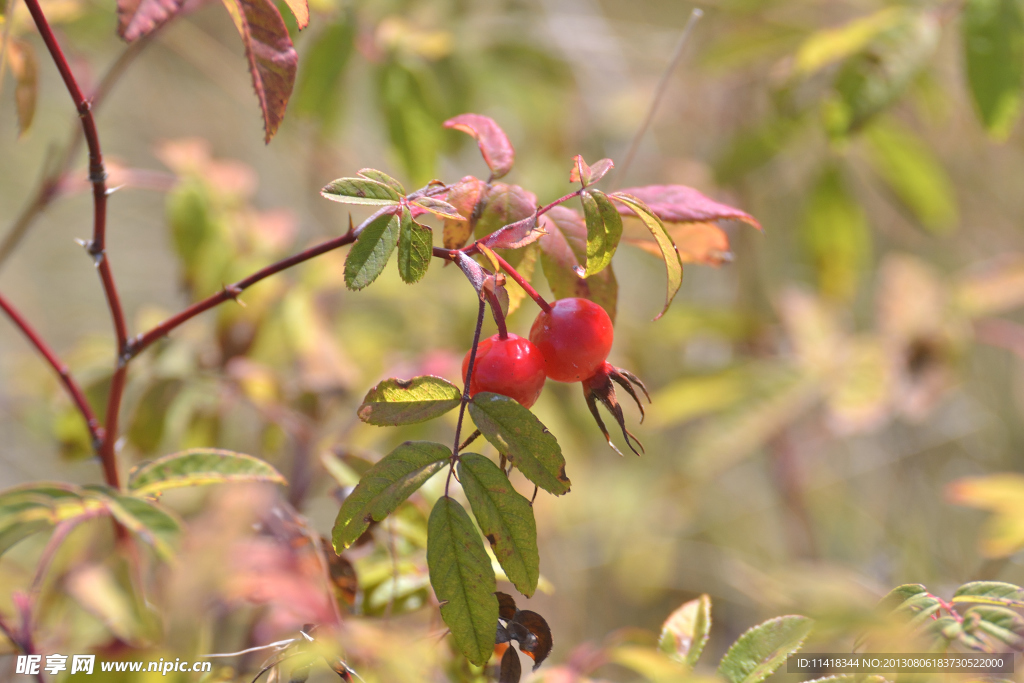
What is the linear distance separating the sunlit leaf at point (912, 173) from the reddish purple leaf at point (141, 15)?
1.61 m

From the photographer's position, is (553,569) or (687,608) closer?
(687,608)

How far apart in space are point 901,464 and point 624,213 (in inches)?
97.3

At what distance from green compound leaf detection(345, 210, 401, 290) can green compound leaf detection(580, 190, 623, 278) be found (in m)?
0.18

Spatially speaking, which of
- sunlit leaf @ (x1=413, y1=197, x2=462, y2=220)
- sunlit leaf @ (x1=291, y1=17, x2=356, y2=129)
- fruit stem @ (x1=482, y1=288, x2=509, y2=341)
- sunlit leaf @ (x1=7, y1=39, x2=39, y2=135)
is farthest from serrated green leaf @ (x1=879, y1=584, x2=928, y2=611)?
sunlit leaf @ (x1=291, y1=17, x2=356, y2=129)

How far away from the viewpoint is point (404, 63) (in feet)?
4.62

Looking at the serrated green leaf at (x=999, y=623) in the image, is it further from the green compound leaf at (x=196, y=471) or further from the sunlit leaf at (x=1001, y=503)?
the green compound leaf at (x=196, y=471)

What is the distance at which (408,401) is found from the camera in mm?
674

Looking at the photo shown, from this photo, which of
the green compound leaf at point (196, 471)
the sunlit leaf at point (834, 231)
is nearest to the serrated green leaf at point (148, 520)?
the green compound leaf at point (196, 471)

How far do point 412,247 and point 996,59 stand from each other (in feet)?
3.72

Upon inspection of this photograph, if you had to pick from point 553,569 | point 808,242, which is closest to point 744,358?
point 808,242

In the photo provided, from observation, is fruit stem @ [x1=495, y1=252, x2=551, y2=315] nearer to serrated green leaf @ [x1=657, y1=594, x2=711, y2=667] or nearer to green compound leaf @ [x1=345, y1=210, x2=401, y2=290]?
green compound leaf @ [x1=345, y1=210, x2=401, y2=290]

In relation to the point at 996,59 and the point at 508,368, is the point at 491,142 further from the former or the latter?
the point at 996,59

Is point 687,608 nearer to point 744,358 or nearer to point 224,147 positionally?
point 744,358

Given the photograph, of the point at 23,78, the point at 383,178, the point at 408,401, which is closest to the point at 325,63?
the point at 23,78
